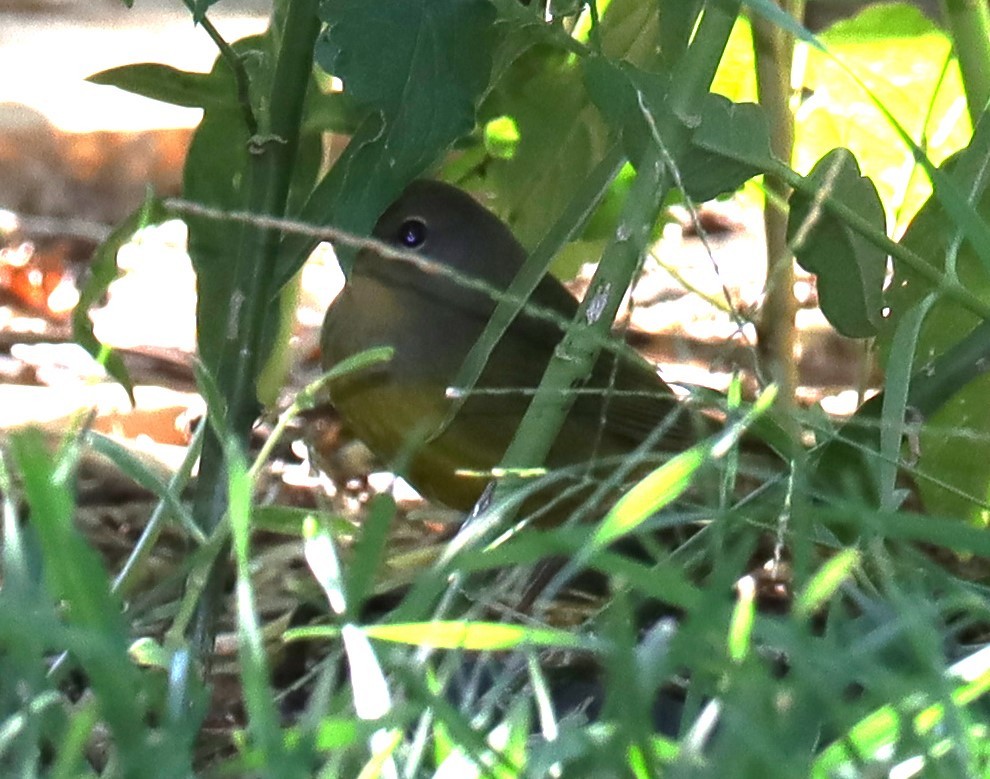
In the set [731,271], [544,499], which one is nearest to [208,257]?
[544,499]

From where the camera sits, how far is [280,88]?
1.37 meters

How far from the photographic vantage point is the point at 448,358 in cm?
225

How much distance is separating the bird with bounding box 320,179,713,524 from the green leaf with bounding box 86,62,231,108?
64 centimetres

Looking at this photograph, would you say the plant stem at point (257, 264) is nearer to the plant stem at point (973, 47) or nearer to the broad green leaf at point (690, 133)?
Answer: the broad green leaf at point (690, 133)

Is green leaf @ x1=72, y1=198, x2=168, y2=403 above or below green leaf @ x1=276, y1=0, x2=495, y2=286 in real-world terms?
below

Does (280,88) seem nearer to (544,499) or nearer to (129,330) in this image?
(544,499)

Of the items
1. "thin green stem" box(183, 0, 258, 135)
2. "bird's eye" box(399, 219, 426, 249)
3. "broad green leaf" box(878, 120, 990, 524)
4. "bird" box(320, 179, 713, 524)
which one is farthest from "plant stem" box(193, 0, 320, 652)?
"bird's eye" box(399, 219, 426, 249)

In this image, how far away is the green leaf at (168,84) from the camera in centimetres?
141

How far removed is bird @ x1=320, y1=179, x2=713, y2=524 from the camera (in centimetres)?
214

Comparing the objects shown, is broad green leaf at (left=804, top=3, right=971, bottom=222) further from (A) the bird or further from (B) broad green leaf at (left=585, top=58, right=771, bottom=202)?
(B) broad green leaf at (left=585, top=58, right=771, bottom=202)

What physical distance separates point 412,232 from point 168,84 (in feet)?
2.97

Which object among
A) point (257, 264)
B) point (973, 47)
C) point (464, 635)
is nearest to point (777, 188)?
point (973, 47)

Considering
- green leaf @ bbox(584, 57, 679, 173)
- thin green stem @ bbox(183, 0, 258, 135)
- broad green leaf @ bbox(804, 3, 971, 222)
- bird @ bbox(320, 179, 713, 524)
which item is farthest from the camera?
bird @ bbox(320, 179, 713, 524)

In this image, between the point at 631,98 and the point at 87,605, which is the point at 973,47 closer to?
the point at 631,98
